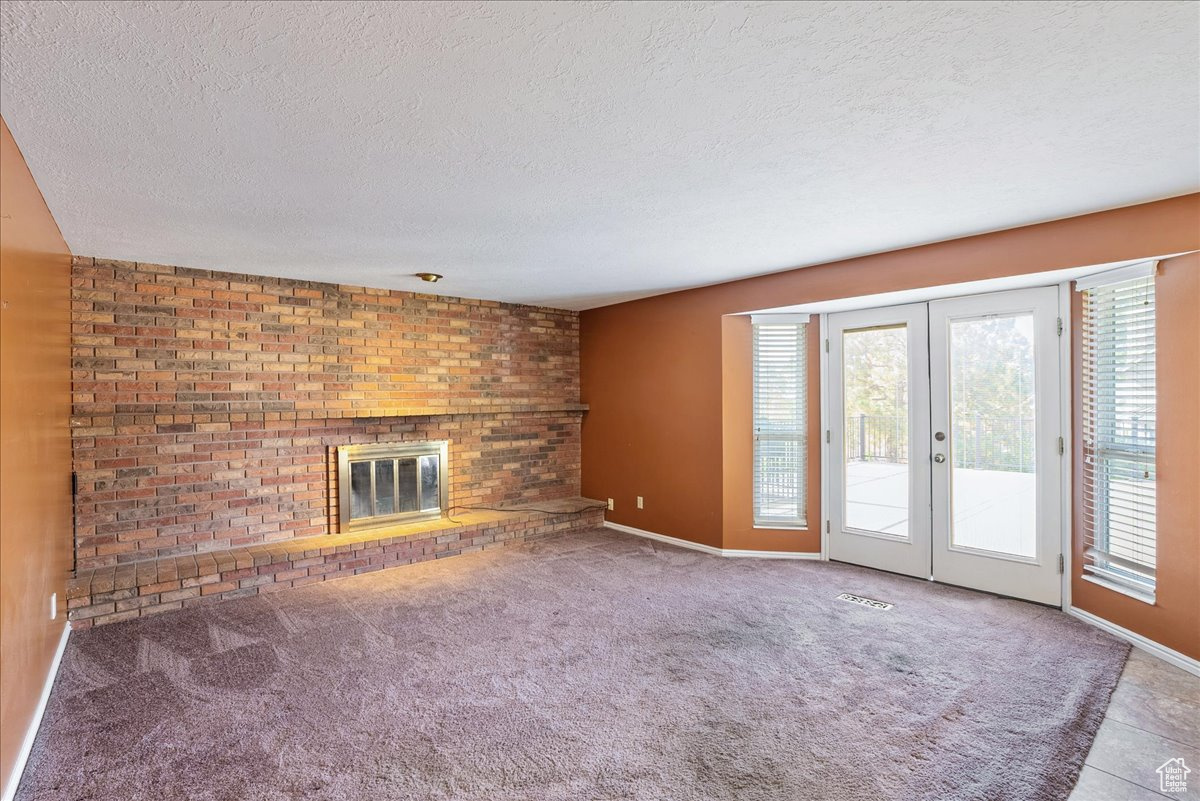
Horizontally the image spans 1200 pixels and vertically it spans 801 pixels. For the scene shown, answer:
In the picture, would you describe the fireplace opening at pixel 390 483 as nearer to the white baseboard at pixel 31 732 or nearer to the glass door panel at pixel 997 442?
the white baseboard at pixel 31 732

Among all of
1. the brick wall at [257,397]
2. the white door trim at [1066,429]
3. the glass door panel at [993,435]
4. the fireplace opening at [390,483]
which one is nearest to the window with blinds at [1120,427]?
the white door trim at [1066,429]

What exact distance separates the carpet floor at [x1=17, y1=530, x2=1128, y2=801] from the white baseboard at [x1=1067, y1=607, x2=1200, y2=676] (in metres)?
0.09

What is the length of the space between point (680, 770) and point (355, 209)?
283 cm

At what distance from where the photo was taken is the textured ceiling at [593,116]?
1441 mm

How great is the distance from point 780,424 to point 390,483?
3.37m

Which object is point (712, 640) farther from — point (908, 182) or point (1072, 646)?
point (908, 182)

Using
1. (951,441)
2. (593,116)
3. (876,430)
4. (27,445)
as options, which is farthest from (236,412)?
(951,441)

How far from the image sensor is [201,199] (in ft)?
8.76

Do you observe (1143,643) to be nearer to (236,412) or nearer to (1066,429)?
(1066,429)

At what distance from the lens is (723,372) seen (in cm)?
480

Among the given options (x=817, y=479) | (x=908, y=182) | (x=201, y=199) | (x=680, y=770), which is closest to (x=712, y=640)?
(x=680, y=770)

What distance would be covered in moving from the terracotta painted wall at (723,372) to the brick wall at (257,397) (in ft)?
2.58

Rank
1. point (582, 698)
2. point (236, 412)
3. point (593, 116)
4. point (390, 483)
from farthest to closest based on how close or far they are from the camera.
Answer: point (390, 483) → point (236, 412) → point (582, 698) → point (593, 116)

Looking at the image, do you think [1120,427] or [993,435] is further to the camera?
[993,435]
